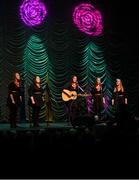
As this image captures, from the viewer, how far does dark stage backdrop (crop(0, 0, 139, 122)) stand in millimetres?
14531

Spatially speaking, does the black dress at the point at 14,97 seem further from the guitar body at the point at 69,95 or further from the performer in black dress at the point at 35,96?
the guitar body at the point at 69,95

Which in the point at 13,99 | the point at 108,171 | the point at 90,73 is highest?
the point at 90,73

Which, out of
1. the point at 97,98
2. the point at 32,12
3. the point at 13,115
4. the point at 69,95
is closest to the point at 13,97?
the point at 13,115

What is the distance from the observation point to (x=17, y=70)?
14.6m

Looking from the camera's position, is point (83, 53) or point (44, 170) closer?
point (44, 170)

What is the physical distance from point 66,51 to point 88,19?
173 cm

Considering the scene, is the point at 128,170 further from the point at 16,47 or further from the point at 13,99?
the point at 16,47

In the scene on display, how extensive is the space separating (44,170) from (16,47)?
450 inches

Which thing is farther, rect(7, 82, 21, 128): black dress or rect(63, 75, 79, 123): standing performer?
rect(63, 75, 79, 123): standing performer

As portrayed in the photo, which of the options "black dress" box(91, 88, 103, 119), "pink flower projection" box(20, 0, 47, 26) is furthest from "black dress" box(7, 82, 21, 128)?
"pink flower projection" box(20, 0, 47, 26)

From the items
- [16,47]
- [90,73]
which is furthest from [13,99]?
[90,73]

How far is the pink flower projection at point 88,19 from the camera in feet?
51.9

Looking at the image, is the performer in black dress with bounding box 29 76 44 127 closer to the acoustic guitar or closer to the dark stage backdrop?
the acoustic guitar

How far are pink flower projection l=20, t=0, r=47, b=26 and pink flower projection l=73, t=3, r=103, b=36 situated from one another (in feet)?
4.58
